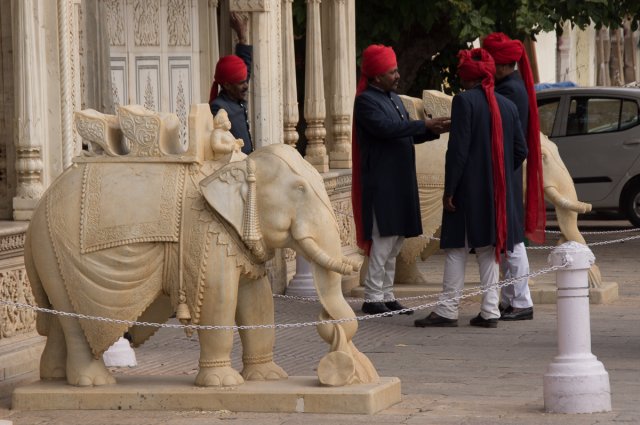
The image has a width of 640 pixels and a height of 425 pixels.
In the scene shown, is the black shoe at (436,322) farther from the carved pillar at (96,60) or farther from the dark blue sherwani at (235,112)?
the carved pillar at (96,60)

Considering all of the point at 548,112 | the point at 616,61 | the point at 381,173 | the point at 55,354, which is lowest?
the point at 55,354

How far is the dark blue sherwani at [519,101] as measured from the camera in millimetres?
12740

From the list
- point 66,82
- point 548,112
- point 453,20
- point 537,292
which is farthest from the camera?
point 548,112

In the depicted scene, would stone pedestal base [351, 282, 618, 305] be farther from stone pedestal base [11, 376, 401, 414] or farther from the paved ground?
stone pedestal base [11, 376, 401, 414]

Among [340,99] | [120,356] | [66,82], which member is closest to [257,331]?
[120,356]

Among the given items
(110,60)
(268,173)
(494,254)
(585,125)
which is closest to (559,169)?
(494,254)

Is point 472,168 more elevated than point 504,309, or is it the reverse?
point 472,168

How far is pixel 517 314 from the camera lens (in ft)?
42.9

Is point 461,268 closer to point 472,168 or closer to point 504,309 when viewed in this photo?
point 472,168

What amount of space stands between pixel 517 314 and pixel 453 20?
6825mm

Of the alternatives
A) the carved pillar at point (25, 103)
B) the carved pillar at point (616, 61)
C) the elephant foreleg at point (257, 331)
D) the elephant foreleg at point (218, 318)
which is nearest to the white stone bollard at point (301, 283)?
the carved pillar at point (25, 103)

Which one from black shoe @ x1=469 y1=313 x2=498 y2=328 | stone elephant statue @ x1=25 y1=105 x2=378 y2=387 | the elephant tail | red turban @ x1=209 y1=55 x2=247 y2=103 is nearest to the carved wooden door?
red turban @ x1=209 y1=55 x2=247 y2=103

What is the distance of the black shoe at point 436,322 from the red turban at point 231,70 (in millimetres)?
2130

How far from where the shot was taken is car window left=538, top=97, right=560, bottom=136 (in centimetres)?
2161
